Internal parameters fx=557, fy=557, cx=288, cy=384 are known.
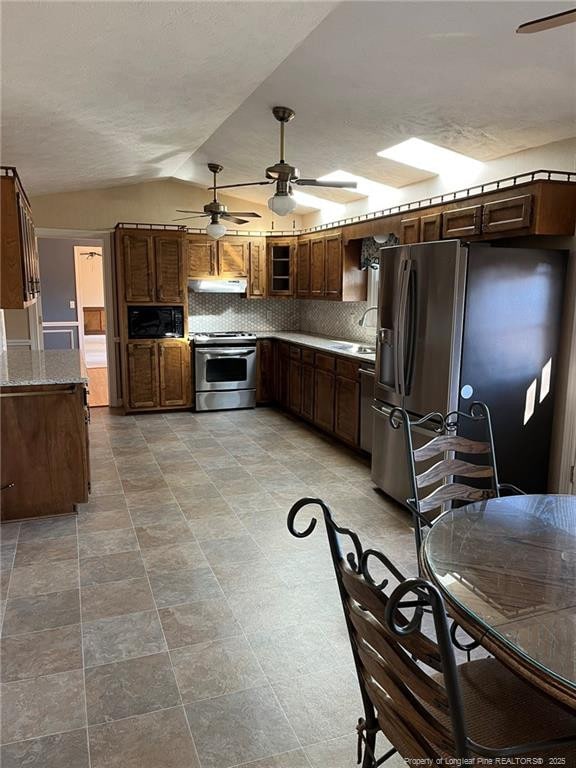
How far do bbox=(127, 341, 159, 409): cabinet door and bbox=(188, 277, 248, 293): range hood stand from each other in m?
0.87

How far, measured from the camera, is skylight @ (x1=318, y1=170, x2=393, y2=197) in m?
5.36

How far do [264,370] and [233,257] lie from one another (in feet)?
4.84

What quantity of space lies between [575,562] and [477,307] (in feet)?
6.32

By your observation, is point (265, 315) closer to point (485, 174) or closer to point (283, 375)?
point (283, 375)

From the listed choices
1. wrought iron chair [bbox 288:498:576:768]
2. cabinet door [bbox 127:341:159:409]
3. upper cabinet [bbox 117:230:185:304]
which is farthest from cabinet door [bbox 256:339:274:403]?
wrought iron chair [bbox 288:498:576:768]

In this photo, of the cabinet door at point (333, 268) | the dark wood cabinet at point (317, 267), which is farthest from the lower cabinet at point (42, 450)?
the dark wood cabinet at point (317, 267)

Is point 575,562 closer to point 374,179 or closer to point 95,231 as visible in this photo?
point 374,179

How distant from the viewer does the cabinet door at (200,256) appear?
6.79 metres

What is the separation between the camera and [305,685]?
214cm

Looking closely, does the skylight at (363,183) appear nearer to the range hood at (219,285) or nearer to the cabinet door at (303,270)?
the cabinet door at (303,270)

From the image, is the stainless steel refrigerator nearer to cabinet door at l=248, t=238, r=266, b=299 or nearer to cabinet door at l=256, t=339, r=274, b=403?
cabinet door at l=256, t=339, r=274, b=403

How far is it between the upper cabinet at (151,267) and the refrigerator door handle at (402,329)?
11.8ft

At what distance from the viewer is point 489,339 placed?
3287mm

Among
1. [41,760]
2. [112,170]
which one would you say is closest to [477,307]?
[41,760]
